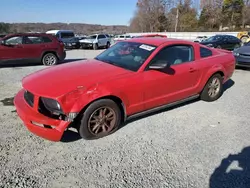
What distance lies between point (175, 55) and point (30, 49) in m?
7.68

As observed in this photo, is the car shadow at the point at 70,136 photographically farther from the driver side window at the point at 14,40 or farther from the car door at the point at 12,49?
the driver side window at the point at 14,40

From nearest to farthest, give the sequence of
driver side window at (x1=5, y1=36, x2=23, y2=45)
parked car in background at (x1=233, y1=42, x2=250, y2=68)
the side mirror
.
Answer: the side mirror
parked car in background at (x1=233, y1=42, x2=250, y2=68)
driver side window at (x1=5, y1=36, x2=23, y2=45)

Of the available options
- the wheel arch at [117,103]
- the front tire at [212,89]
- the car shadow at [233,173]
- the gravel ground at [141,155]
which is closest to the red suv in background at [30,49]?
the gravel ground at [141,155]

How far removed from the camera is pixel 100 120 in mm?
3340

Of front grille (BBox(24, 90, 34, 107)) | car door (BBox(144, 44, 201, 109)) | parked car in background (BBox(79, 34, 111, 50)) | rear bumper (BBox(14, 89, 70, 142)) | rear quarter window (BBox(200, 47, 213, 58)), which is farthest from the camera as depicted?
parked car in background (BBox(79, 34, 111, 50))

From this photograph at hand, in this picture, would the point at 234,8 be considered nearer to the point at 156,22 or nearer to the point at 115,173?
the point at 156,22

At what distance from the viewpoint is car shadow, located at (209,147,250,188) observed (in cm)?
247

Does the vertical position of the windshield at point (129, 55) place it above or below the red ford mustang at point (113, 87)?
above

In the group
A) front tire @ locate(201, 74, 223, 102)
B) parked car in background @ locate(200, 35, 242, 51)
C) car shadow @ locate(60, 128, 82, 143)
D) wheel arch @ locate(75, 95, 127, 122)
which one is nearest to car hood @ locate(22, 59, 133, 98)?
wheel arch @ locate(75, 95, 127, 122)

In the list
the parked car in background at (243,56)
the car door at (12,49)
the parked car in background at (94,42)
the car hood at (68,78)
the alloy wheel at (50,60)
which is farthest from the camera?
the parked car in background at (94,42)

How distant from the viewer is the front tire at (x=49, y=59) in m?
10.2

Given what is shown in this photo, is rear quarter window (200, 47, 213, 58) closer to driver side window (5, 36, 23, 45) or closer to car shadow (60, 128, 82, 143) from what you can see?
car shadow (60, 128, 82, 143)

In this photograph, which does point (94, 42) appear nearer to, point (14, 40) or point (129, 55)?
point (14, 40)

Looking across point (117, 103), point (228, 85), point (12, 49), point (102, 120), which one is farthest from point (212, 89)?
point (12, 49)
